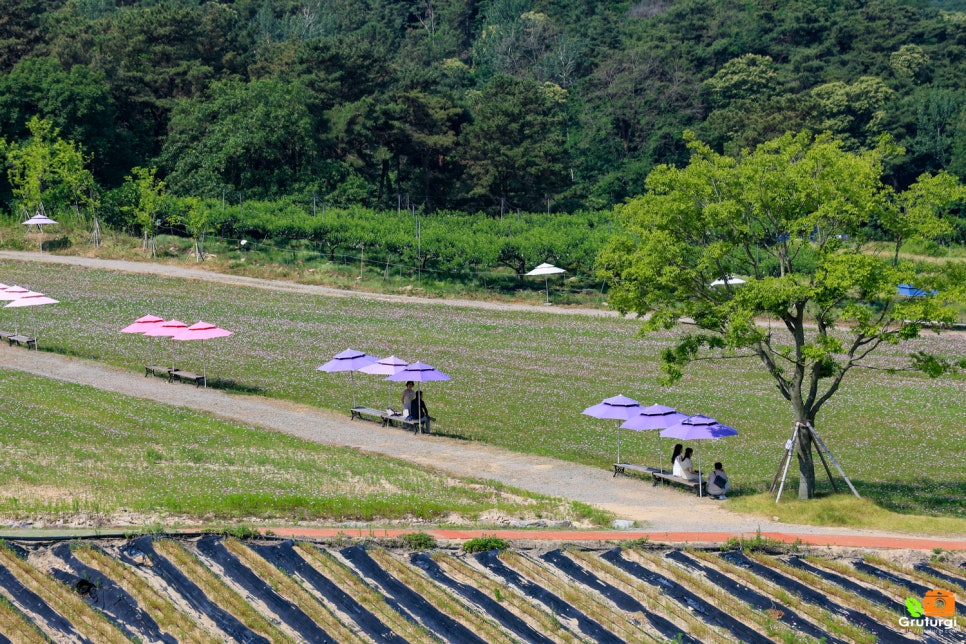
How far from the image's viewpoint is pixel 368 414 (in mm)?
37375

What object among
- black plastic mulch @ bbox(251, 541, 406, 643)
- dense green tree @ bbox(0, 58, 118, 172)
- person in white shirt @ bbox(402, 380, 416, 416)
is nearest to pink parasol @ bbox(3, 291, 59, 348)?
person in white shirt @ bbox(402, 380, 416, 416)

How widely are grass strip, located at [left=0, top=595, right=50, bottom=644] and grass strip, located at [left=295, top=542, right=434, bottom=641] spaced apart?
4749mm

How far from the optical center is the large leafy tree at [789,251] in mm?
27141

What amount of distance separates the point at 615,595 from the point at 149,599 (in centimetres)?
821

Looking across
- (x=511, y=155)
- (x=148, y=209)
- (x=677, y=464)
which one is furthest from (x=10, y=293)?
(x=511, y=155)

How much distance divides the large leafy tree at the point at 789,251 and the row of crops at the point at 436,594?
6.55 metres

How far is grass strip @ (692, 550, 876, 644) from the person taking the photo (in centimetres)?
2011

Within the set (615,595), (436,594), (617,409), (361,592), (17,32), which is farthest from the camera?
(17,32)

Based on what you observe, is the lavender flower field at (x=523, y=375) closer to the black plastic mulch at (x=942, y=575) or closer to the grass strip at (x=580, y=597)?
the black plastic mulch at (x=942, y=575)

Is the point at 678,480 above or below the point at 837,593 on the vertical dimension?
above

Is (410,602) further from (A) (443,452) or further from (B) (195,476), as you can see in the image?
(A) (443,452)

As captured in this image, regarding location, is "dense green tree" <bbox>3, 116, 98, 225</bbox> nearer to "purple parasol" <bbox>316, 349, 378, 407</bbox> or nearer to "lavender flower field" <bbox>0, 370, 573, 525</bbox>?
"lavender flower field" <bbox>0, 370, 573, 525</bbox>

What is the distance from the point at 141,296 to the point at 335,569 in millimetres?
42178

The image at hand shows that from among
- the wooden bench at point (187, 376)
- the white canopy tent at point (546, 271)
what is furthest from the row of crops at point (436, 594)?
the white canopy tent at point (546, 271)
